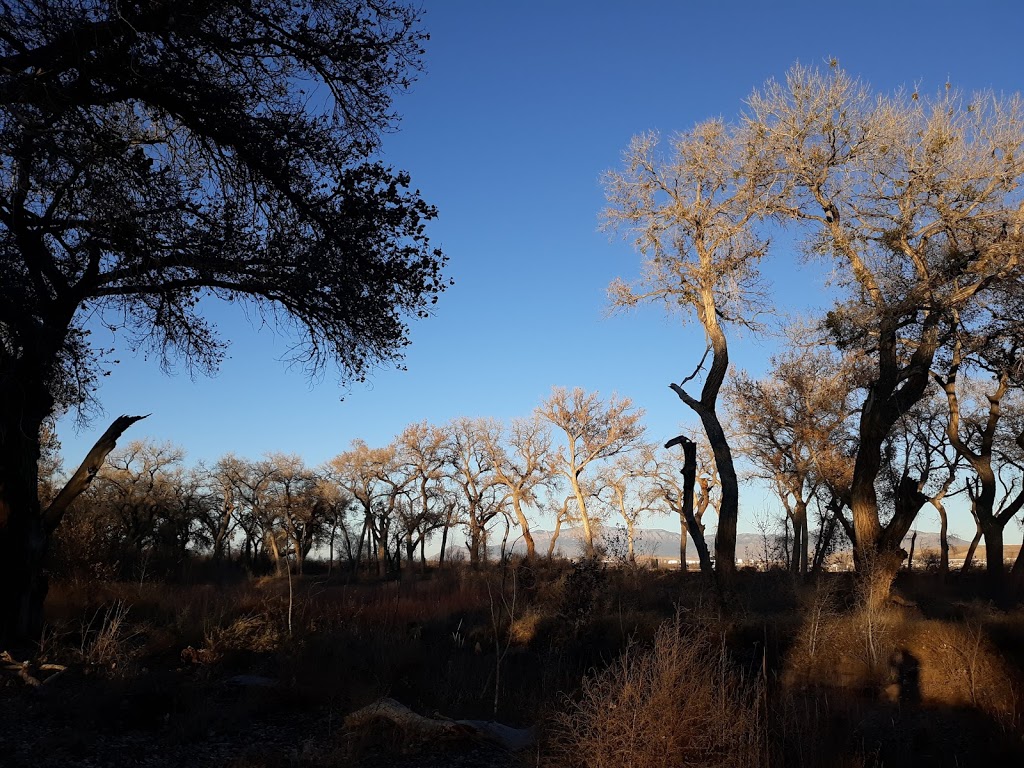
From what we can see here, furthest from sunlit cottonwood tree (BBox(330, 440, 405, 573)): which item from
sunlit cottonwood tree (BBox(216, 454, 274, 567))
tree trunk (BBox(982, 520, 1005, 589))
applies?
tree trunk (BBox(982, 520, 1005, 589))

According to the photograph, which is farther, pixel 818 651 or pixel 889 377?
pixel 889 377

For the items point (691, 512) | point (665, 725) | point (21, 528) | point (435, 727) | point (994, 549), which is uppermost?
point (691, 512)

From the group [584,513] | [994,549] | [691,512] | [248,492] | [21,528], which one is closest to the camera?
[21,528]

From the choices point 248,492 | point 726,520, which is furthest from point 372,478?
point 726,520

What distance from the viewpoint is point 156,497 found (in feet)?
156

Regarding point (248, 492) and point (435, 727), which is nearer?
point (435, 727)

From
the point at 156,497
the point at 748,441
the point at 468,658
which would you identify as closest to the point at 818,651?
the point at 468,658

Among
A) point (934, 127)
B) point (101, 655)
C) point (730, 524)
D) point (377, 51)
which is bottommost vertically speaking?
point (101, 655)

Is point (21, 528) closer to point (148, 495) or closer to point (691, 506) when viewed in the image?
point (691, 506)

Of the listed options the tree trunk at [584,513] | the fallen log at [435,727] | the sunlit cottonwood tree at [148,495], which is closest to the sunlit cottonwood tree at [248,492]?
the sunlit cottonwood tree at [148,495]

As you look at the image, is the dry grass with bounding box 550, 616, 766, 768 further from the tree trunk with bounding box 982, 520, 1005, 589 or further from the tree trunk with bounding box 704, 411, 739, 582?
the tree trunk with bounding box 982, 520, 1005, 589

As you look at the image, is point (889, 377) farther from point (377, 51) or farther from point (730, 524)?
point (377, 51)

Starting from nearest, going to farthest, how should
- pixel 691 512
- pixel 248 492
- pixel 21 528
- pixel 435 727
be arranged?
pixel 435 727 < pixel 21 528 < pixel 691 512 < pixel 248 492

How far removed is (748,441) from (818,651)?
22.7m
